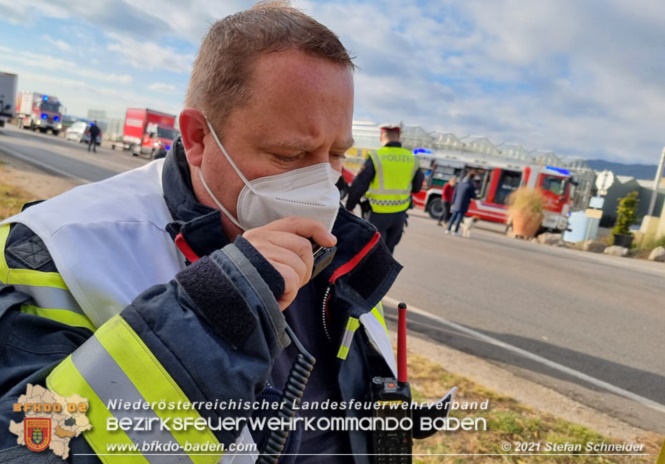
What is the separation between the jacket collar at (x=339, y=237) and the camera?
Result: 3.95ft

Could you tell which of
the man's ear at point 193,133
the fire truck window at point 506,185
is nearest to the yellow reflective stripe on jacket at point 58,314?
the man's ear at point 193,133

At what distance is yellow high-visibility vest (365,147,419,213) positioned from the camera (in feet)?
19.0

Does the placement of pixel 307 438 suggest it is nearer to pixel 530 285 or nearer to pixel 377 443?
pixel 377 443

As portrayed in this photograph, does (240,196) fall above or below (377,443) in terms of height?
above

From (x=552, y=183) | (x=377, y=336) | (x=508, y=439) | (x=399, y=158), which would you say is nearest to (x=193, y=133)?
(x=377, y=336)

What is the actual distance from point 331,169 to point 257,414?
0.66 m

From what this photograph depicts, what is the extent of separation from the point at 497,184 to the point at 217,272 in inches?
844

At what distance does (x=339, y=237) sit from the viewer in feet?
5.18

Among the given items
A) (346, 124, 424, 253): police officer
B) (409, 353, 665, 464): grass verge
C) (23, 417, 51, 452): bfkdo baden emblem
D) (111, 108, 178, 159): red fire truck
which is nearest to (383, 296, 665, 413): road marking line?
(409, 353, 665, 464): grass verge

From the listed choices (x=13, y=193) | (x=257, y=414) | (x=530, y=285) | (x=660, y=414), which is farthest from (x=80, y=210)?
(x=13, y=193)

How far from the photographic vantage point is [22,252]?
99 cm

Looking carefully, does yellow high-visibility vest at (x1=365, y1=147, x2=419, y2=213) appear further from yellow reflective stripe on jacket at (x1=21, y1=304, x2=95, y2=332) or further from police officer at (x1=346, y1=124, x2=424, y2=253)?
yellow reflective stripe on jacket at (x1=21, y1=304, x2=95, y2=332)

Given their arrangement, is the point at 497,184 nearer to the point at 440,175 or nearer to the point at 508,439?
the point at 440,175

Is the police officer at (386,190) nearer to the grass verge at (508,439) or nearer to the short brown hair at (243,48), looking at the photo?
the grass verge at (508,439)
